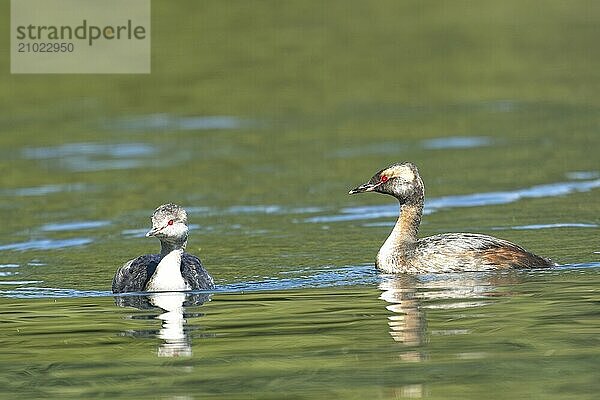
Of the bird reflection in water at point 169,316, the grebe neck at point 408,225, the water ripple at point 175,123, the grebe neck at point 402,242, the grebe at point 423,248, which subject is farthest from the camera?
the water ripple at point 175,123

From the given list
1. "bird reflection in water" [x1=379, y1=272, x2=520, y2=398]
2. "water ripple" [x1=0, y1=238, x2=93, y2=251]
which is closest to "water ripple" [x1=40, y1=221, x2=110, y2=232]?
"water ripple" [x1=0, y1=238, x2=93, y2=251]

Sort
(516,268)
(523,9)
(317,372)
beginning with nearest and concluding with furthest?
(317,372) < (516,268) < (523,9)

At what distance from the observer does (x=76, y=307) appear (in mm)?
15469

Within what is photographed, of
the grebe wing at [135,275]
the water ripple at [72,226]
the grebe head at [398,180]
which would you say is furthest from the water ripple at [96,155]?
the grebe wing at [135,275]

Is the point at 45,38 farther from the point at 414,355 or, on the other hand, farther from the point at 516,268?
the point at 414,355

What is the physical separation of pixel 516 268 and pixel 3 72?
22783mm

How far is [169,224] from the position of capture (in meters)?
16.1

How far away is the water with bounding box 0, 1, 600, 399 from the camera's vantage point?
12.2m

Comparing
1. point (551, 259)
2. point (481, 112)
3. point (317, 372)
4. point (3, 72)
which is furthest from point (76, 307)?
point (3, 72)

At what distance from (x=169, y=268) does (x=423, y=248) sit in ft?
9.96
